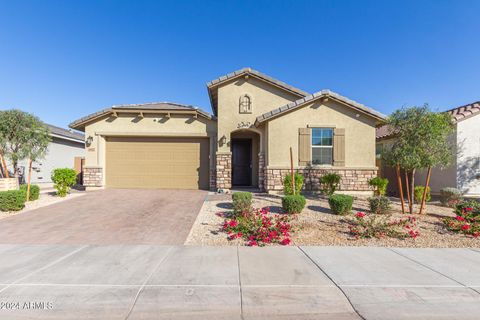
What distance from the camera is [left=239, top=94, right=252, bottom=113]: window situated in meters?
11.7

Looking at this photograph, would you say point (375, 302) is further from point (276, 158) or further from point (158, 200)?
point (158, 200)

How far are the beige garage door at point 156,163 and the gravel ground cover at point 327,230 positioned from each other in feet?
14.5

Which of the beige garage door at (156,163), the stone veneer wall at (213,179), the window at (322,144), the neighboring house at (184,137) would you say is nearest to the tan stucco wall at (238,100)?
the neighboring house at (184,137)

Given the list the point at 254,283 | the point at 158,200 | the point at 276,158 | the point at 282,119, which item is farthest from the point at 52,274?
the point at 282,119

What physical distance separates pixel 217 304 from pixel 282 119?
859cm

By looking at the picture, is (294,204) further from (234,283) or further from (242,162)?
(242,162)

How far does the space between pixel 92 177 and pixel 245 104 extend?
8.99 metres

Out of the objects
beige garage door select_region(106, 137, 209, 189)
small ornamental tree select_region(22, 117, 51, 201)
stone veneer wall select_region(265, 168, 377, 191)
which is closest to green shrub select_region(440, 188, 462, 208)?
stone veneer wall select_region(265, 168, 377, 191)

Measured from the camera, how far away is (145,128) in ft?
39.5

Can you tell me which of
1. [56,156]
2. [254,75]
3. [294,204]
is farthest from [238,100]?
[56,156]

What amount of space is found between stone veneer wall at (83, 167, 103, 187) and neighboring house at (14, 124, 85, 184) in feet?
10.6

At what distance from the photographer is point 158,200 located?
9258 mm

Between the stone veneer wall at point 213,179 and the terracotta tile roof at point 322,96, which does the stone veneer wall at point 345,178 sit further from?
the stone veneer wall at point 213,179

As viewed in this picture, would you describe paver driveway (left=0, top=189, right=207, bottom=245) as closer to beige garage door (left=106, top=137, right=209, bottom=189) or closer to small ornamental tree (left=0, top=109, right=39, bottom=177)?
beige garage door (left=106, top=137, right=209, bottom=189)
